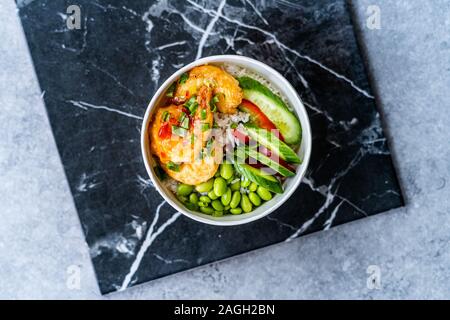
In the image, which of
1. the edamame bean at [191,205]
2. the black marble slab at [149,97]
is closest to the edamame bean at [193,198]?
the edamame bean at [191,205]

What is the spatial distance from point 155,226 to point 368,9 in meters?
1.23

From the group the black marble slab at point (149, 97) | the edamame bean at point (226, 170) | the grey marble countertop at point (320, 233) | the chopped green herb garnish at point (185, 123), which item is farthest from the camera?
the grey marble countertop at point (320, 233)

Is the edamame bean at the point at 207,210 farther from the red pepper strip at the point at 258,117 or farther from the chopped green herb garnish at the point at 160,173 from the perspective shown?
the red pepper strip at the point at 258,117

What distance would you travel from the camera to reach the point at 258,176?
1684 mm

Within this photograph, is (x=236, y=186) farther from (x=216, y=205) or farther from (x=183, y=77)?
(x=183, y=77)

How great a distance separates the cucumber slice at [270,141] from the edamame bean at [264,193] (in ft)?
0.51

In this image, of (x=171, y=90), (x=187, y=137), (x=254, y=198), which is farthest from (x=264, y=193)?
(x=171, y=90)

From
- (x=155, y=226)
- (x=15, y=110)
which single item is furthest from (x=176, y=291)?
(x=15, y=110)

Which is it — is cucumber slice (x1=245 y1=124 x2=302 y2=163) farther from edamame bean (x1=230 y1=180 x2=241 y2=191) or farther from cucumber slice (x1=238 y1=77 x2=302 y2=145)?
edamame bean (x1=230 y1=180 x2=241 y2=191)

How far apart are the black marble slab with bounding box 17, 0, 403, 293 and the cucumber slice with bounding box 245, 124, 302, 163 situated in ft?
1.16

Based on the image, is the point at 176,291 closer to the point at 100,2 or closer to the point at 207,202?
the point at 207,202

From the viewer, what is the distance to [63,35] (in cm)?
193

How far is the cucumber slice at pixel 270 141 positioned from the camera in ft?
5.41
